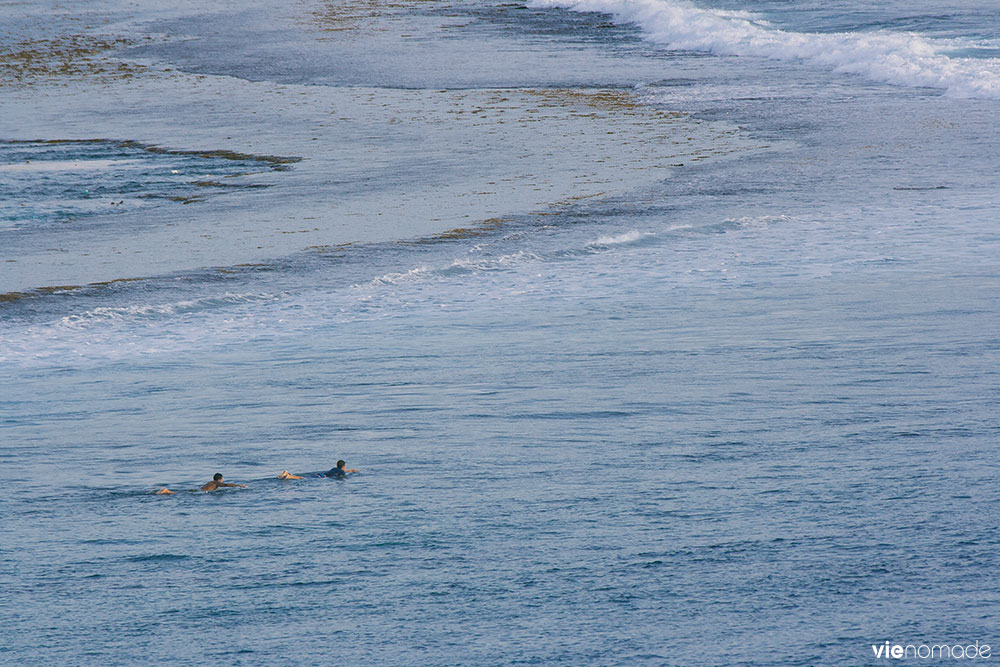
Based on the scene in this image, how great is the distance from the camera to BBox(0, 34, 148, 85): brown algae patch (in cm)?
2959

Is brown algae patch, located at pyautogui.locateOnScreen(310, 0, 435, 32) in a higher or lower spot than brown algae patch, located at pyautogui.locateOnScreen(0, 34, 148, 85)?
higher

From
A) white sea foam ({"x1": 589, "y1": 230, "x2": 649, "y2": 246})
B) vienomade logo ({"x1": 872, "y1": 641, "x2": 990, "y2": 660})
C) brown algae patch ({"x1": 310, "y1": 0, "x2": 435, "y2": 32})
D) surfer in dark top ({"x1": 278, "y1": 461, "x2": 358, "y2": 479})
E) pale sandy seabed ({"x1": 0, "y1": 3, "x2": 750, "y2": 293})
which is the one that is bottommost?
vienomade logo ({"x1": 872, "y1": 641, "x2": 990, "y2": 660})

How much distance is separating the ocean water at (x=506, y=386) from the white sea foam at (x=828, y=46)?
2.82 m

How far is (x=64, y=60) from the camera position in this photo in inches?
1293

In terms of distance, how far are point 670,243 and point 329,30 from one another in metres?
27.8

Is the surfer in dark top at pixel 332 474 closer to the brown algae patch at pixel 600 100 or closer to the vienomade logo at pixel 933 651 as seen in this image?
the vienomade logo at pixel 933 651

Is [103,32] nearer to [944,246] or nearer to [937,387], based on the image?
[944,246]

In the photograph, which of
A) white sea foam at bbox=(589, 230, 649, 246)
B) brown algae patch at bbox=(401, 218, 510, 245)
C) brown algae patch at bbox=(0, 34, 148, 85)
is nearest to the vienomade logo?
white sea foam at bbox=(589, 230, 649, 246)

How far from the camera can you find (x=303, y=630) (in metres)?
5.66

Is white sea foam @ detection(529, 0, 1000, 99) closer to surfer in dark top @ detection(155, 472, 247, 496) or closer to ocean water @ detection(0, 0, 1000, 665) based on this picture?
ocean water @ detection(0, 0, 1000, 665)

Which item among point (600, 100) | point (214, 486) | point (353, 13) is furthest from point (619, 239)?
point (353, 13)


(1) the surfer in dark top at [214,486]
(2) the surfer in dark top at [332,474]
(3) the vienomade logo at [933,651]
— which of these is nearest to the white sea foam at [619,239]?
(2) the surfer in dark top at [332,474]

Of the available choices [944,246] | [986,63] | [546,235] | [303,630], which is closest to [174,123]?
[546,235]

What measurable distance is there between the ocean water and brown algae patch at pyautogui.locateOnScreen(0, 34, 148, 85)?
344 inches
